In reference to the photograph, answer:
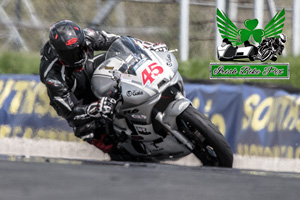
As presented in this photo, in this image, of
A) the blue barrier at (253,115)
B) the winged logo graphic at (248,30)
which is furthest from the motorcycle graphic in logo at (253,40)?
the blue barrier at (253,115)

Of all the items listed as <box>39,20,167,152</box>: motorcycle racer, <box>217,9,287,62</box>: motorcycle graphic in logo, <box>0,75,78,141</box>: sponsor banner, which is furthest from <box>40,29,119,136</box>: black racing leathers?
<box>217,9,287,62</box>: motorcycle graphic in logo

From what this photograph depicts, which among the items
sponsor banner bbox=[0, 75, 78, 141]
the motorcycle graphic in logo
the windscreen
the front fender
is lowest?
sponsor banner bbox=[0, 75, 78, 141]

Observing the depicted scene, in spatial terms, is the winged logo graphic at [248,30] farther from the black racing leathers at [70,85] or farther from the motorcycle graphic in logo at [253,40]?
the black racing leathers at [70,85]

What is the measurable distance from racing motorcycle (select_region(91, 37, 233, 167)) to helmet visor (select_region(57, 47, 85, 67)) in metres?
0.21

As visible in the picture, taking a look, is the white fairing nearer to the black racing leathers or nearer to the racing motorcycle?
the racing motorcycle

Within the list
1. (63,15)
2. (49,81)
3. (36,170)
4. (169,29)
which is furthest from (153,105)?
(63,15)

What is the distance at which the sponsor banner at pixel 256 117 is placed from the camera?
571cm

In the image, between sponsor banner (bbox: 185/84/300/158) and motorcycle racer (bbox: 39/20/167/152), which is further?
sponsor banner (bbox: 185/84/300/158)

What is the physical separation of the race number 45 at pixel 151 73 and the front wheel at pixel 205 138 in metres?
0.40

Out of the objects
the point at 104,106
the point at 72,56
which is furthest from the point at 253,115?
the point at 72,56

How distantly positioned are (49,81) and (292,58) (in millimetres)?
3298

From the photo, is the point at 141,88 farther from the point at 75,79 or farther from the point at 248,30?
the point at 248,30

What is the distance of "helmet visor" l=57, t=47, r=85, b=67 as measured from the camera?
510cm

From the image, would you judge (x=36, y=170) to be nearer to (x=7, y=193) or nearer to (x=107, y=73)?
(x=7, y=193)
